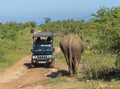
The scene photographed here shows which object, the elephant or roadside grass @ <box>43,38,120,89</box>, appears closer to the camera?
roadside grass @ <box>43,38,120,89</box>

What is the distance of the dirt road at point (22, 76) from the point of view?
22859 millimetres

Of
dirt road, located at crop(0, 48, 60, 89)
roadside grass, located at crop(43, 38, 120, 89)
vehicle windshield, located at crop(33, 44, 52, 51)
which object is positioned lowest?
dirt road, located at crop(0, 48, 60, 89)

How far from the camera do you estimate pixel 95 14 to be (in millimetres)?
21812

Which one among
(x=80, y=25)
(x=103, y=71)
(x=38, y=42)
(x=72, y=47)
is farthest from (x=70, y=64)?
(x=80, y=25)

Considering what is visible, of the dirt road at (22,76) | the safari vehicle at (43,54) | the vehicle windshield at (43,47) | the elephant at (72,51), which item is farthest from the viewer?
the vehicle windshield at (43,47)

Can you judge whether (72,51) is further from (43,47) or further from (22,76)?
(43,47)

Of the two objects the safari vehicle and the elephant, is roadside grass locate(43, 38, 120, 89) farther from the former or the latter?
the safari vehicle

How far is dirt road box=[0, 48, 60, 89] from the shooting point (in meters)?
22.9

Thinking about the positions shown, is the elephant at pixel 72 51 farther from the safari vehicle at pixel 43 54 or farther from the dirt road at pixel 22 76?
the safari vehicle at pixel 43 54

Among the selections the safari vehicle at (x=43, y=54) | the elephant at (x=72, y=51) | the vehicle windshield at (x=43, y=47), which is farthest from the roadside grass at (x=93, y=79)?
the vehicle windshield at (x=43, y=47)

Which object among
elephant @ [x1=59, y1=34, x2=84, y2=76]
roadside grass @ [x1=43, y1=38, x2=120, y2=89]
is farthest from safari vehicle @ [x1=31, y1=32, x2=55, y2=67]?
elephant @ [x1=59, y1=34, x2=84, y2=76]

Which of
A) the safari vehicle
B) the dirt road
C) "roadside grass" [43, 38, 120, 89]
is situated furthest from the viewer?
the safari vehicle

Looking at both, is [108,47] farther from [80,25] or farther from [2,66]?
[80,25]

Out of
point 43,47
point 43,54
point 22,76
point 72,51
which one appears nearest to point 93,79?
point 72,51
